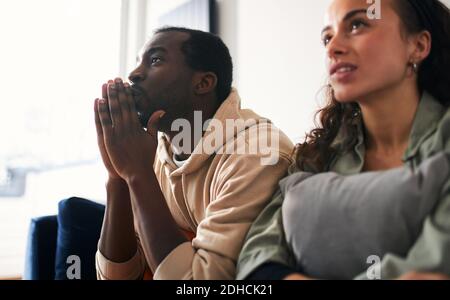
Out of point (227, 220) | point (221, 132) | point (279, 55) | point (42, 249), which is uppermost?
point (279, 55)

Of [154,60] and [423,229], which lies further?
[154,60]

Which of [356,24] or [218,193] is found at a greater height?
[356,24]

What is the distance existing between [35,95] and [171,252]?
1871 millimetres

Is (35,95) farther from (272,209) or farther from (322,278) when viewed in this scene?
(322,278)

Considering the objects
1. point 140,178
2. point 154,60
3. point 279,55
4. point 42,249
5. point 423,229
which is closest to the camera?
point 423,229

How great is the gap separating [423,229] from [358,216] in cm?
9

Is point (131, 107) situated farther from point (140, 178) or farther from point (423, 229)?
point (423, 229)

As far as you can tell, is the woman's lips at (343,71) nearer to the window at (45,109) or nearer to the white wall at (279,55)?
the white wall at (279,55)

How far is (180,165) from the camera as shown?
3.51 ft

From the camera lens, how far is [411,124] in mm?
757

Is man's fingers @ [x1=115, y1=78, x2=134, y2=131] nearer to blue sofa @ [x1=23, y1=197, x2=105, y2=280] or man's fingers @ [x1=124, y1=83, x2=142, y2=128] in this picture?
man's fingers @ [x1=124, y1=83, x2=142, y2=128]

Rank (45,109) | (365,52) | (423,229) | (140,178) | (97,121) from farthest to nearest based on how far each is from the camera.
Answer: (45,109) → (97,121) → (140,178) → (365,52) → (423,229)

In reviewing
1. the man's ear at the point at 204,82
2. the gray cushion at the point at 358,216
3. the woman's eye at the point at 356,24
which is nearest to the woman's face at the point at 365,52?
the woman's eye at the point at 356,24

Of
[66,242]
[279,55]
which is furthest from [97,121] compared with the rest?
[279,55]
